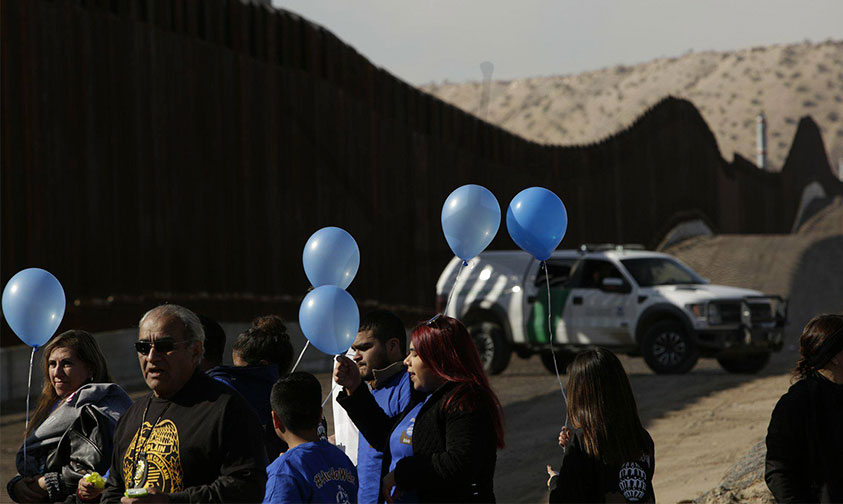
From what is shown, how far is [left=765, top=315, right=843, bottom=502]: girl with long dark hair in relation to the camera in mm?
4582

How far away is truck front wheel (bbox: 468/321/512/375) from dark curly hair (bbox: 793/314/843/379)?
14.4m

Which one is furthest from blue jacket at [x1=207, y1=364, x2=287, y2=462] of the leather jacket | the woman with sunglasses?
the leather jacket

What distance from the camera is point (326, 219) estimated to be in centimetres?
2223

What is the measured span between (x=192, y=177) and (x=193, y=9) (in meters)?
2.82

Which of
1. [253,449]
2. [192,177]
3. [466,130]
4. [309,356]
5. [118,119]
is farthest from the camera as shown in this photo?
[466,130]

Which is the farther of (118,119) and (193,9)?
(193,9)

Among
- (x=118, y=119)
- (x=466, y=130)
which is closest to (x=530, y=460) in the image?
(x=118, y=119)

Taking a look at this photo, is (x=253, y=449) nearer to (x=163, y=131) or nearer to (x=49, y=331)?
(x=49, y=331)

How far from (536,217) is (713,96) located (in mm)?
130005

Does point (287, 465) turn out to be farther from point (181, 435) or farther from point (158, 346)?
point (158, 346)

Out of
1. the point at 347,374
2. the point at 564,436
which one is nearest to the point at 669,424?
the point at 347,374

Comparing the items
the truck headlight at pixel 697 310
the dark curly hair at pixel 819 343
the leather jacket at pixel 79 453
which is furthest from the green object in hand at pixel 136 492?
the truck headlight at pixel 697 310

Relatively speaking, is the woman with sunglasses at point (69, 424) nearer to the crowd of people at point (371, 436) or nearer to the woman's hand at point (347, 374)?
the crowd of people at point (371, 436)

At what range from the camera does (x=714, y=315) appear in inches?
701
